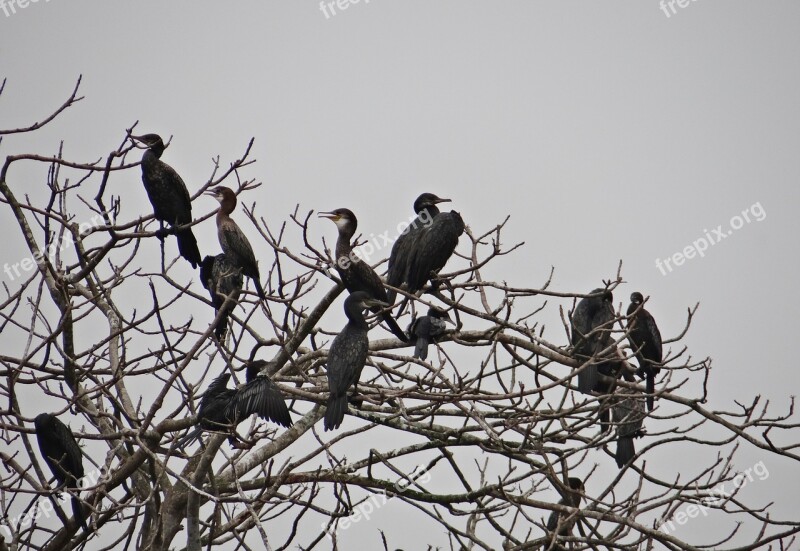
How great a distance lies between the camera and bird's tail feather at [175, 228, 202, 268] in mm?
6398

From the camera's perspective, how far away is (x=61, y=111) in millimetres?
4551

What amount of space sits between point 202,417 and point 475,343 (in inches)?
77.5

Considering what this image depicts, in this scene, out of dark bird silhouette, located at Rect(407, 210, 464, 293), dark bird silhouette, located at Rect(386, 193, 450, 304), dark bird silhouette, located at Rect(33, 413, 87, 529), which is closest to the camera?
dark bird silhouette, located at Rect(33, 413, 87, 529)

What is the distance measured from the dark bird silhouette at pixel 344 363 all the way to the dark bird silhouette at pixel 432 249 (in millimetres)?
1014

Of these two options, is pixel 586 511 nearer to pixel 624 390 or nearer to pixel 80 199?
pixel 624 390

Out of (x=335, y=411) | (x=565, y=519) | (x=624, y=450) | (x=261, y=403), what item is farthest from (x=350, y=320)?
(x=624, y=450)

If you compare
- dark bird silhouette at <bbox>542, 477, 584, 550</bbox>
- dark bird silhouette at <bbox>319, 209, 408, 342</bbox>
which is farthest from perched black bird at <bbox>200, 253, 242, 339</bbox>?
dark bird silhouette at <bbox>542, 477, 584, 550</bbox>

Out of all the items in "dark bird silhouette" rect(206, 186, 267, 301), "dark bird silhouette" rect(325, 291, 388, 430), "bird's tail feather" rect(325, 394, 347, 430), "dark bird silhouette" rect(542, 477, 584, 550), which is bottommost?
"dark bird silhouette" rect(542, 477, 584, 550)

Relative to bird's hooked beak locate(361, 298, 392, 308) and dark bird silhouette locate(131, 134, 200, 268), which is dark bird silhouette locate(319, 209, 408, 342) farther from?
dark bird silhouette locate(131, 134, 200, 268)

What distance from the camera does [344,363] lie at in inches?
199

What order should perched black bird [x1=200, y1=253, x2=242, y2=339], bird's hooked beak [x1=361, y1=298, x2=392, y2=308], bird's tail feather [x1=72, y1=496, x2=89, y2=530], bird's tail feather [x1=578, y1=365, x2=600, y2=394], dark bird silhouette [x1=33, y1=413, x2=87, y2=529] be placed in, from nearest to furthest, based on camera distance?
bird's tail feather [x1=72, y1=496, x2=89, y2=530] < dark bird silhouette [x1=33, y1=413, x2=87, y2=529] < bird's hooked beak [x1=361, y1=298, x2=392, y2=308] < perched black bird [x1=200, y1=253, x2=242, y2=339] < bird's tail feather [x1=578, y1=365, x2=600, y2=394]

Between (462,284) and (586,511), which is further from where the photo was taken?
(462,284)

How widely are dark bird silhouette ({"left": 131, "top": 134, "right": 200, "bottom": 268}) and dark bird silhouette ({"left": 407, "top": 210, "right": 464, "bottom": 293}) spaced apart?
5.52 feet

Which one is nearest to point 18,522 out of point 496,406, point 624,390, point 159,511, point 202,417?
point 159,511
